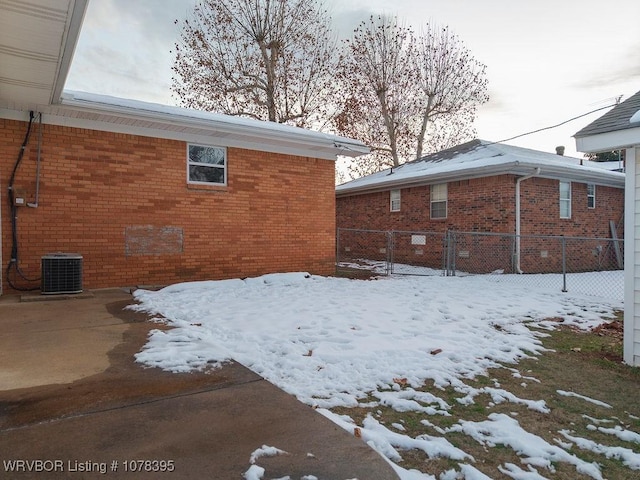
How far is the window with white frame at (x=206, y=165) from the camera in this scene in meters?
9.30

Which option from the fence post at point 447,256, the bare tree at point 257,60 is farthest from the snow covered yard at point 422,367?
the bare tree at point 257,60

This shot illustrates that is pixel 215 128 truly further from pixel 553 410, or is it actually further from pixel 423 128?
pixel 423 128

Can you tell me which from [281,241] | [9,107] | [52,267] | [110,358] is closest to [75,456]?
[110,358]

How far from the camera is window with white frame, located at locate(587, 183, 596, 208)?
15396 mm

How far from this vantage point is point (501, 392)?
3566mm

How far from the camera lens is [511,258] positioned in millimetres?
13039

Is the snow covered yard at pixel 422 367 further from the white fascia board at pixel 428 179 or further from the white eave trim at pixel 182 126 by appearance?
the white fascia board at pixel 428 179

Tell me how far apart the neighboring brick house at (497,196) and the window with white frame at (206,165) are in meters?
7.96

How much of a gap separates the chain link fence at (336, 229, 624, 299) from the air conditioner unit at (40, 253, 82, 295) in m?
7.45

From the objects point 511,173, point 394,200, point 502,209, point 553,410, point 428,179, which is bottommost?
point 553,410

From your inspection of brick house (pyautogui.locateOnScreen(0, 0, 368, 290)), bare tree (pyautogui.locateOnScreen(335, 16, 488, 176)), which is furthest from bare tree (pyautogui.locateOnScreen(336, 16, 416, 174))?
brick house (pyautogui.locateOnScreen(0, 0, 368, 290))

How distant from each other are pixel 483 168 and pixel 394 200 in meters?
4.67

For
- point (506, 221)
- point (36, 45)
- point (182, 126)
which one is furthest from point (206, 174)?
point (506, 221)

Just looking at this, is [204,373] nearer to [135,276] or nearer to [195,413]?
[195,413]
